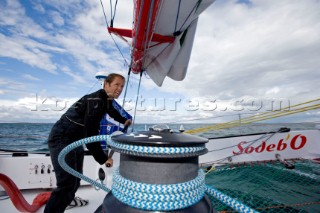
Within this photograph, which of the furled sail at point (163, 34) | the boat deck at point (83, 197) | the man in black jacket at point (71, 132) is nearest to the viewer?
the man in black jacket at point (71, 132)

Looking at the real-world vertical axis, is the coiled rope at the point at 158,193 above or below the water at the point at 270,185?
above

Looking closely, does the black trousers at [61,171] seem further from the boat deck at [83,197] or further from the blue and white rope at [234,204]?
the blue and white rope at [234,204]

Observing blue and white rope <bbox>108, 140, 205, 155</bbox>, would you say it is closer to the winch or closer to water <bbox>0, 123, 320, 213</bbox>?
the winch

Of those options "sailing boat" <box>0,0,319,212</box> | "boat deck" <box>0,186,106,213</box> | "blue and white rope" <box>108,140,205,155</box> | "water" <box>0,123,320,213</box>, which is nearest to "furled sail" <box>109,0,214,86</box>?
"sailing boat" <box>0,0,319,212</box>

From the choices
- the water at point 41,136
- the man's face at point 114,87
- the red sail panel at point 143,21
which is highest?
the red sail panel at point 143,21

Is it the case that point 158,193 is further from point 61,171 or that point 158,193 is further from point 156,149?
point 61,171

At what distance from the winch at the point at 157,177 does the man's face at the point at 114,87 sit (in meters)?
0.99

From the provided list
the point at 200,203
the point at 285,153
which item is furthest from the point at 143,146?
the point at 285,153

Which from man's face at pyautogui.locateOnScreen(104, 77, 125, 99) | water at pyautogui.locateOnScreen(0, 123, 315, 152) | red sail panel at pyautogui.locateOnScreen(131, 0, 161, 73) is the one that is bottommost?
water at pyautogui.locateOnScreen(0, 123, 315, 152)

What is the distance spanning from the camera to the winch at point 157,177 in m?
0.61

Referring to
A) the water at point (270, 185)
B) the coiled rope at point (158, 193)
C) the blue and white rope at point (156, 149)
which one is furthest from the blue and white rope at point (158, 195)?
the water at point (270, 185)

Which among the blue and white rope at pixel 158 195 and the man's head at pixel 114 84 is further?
the man's head at pixel 114 84

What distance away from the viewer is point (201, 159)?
157 inches

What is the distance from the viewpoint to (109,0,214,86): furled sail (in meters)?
3.07
